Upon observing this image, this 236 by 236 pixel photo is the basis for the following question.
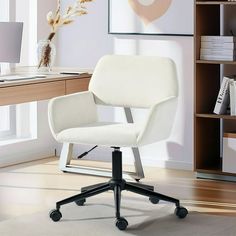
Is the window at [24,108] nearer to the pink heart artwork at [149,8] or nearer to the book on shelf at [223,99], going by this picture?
the pink heart artwork at [149,8]

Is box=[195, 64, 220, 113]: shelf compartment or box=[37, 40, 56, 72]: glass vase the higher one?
box=[37, 40, 56, 72]: glass vase

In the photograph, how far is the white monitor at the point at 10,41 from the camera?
4.87 meters

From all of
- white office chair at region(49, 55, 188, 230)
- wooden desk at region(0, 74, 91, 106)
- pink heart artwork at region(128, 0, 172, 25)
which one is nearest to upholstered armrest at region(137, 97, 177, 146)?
white office chair at region(49, 55, 188, 230)

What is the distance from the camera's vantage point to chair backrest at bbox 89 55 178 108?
466 cm

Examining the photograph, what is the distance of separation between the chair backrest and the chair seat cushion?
261mm

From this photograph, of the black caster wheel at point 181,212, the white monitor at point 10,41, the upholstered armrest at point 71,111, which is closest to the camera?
the black caster wheel at point 181,212

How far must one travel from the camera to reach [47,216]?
4418 mm

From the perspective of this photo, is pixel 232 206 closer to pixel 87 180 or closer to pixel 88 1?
pixel 87 180

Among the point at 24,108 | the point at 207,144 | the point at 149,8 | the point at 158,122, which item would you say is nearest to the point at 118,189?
the point at 158,122

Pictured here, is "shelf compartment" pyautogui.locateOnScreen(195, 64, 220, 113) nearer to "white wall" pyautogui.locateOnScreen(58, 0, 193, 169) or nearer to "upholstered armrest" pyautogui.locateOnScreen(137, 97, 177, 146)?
"white wall" pyautogui.locateOnScreen(58, 0, 193, 169)

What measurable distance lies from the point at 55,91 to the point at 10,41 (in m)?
0.40

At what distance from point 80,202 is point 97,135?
20.1 inches


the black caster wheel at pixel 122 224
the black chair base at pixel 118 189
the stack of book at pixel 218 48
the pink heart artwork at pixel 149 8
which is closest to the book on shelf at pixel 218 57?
the stack of book at pixel 218 48

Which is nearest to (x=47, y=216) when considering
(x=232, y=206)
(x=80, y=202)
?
(x=80, y=202)
